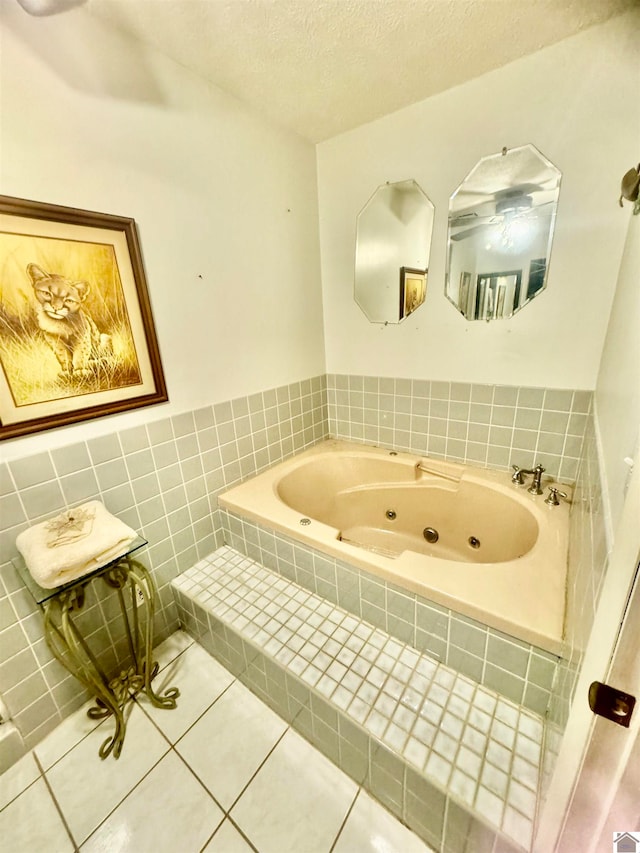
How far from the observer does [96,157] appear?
40.7 inches

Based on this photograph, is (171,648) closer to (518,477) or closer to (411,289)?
(518,477)

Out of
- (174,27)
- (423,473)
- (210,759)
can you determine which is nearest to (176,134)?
(174,27)

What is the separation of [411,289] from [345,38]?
0.92 metres

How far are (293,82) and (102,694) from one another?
236cm

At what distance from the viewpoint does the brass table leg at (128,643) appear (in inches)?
40.1

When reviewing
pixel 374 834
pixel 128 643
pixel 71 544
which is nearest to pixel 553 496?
pixel 374 834

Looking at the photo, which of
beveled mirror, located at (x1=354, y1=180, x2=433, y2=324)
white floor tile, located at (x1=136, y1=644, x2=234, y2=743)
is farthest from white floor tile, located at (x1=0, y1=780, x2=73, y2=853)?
beveled mirror, located at (x1=354, y1=180, x2=433, y2=324)

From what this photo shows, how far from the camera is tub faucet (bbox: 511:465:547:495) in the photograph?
144 centimetres

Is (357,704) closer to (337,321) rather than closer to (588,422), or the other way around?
(588,422)

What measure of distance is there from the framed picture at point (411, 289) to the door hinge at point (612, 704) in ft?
5.17

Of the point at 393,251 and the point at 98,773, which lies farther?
the point at 393,251

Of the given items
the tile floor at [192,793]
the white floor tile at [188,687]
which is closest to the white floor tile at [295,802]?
the tile floor at [192,793]

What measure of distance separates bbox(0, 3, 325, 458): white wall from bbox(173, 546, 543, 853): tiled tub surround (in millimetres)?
937

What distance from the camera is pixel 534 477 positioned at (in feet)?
4.91
